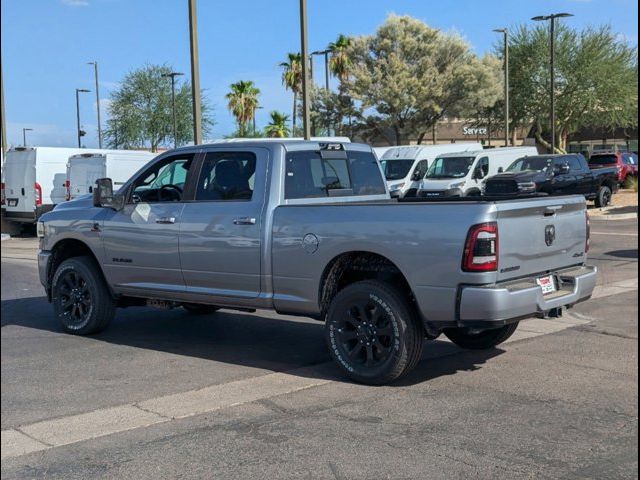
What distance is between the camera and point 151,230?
294 inches

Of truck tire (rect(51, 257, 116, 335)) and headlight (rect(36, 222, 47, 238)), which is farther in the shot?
headlight (rect(36, 222, 47, 238))

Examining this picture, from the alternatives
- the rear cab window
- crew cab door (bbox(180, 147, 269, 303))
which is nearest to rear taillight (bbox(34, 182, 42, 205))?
crew cab door (bbox(180, 147, 269, 303))

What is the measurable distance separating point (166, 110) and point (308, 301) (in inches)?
1602

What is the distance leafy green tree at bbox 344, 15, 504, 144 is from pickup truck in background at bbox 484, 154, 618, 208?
75.6ft

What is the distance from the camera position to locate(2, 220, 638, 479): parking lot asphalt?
176 inches

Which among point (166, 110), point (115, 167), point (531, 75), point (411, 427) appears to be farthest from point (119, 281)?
point (531, 75)

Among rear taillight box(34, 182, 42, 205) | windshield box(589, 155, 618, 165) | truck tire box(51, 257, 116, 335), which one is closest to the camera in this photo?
truck tire box(51, 257, 116, 335)

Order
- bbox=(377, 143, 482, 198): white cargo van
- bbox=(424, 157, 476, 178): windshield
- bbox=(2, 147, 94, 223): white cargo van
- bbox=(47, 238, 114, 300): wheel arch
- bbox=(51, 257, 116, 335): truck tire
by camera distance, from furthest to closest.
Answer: bbox=(377, 143, 482, 198): white cargo van → bbox=(424, 157, 476, 178): windshield → bbox=(2, 147, 94, 223): white cargo van → bbox=(47, 238, 114, 300): wheel arch → bbox=(51, 257, 116, 335): truck tire

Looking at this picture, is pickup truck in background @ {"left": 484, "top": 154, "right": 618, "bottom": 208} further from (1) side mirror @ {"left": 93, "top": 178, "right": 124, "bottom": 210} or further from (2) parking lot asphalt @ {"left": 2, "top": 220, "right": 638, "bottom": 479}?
(1) side mirror @ {"left": 93, "top": 178, "right": 124, "bottom": 210}

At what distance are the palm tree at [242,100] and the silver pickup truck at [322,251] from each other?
5187cm

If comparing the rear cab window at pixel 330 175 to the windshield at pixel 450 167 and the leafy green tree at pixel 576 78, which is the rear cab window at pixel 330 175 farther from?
the leafy green tree at pixel 576 78

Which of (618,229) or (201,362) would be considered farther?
(618,229)

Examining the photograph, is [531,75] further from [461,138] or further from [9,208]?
[9,208]

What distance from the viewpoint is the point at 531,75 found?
46.7m
